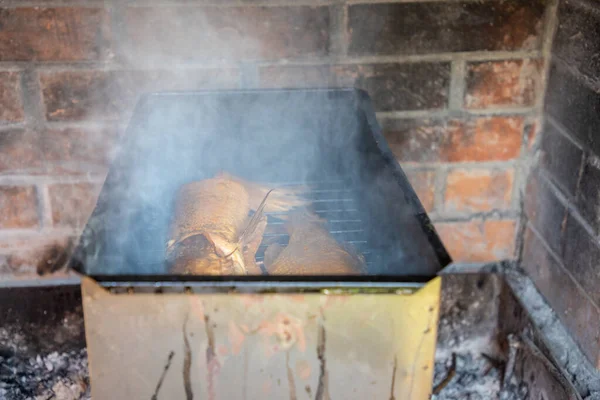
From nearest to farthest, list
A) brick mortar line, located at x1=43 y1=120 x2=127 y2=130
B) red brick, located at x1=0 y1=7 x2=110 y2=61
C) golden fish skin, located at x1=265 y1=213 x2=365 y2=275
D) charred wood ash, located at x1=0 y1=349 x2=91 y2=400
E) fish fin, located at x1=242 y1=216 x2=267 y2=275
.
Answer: golden fish skin, located at x1=265 y1=213 x2=365 y2=275 → fish fin, located at x1=242 y1=216 x2=267 y2=275 → red brick, located at x1=0 y1=7 x2=110 y2=61 → brick mortar line, located at x1=43 y1=120 x2=127 y2=130 → charred wood ash, located at x1=0 y1=349 x2=91 y2=400

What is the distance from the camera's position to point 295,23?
1.58m

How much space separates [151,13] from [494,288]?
1.22 meters

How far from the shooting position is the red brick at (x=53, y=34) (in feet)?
5.01

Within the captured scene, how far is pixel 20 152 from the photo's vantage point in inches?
64.6

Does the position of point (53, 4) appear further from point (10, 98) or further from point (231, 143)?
point (231, 143)

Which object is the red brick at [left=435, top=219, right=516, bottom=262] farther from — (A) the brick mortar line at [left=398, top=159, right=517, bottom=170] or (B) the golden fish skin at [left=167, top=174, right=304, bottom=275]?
(B) the golden fish skin at [left=167, top=174, right=304, bottom=275]

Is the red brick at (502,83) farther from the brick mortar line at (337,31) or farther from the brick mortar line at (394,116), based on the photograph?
the brick mortar line at (337,31)

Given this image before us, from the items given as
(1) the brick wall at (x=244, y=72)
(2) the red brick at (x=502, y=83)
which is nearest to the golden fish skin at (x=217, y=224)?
(1) the brick wall at (x=244, y=72)

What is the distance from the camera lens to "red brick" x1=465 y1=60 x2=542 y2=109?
1.64 meters

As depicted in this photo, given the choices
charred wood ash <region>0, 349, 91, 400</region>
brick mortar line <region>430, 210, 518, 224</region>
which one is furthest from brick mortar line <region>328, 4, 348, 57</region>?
charred wood ash <region>0, 349, 91, 400</region>

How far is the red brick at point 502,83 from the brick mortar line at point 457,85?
0.01 metres

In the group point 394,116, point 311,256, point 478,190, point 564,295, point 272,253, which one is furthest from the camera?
point 478,190

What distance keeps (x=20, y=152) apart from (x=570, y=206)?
139 centimetres

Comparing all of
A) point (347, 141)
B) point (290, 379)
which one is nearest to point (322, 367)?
point (290, 379)
